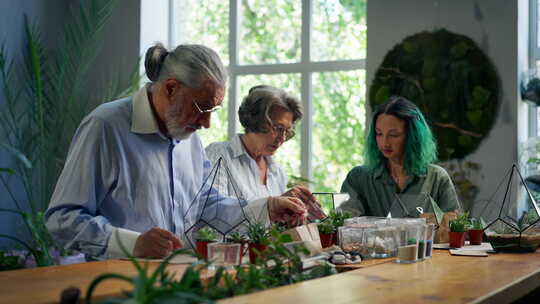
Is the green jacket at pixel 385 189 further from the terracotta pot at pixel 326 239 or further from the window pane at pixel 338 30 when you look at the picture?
the window pane at pixel 338 30

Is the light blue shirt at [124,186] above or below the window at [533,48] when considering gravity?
below

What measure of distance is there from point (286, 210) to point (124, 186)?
2.19ft

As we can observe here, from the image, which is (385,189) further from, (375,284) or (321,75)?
(321,75)

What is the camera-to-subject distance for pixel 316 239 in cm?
286

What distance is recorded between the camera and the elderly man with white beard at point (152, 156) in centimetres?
280

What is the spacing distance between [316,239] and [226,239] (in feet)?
1.48

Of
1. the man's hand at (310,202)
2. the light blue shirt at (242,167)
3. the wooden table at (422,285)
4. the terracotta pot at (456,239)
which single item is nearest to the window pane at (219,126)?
the light blue shirt at (242,167)

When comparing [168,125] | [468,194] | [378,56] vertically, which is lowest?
[468,194]

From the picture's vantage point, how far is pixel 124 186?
2883 millimetres

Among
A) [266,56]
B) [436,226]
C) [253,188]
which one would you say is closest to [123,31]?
[266,56]

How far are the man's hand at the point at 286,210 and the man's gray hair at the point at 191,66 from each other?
53 centimetres

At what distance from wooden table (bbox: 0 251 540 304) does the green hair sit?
146 cm

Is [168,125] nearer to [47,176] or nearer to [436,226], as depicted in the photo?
[436,226]

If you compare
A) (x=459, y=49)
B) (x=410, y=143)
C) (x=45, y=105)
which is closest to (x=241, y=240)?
(x=410, y=143)
